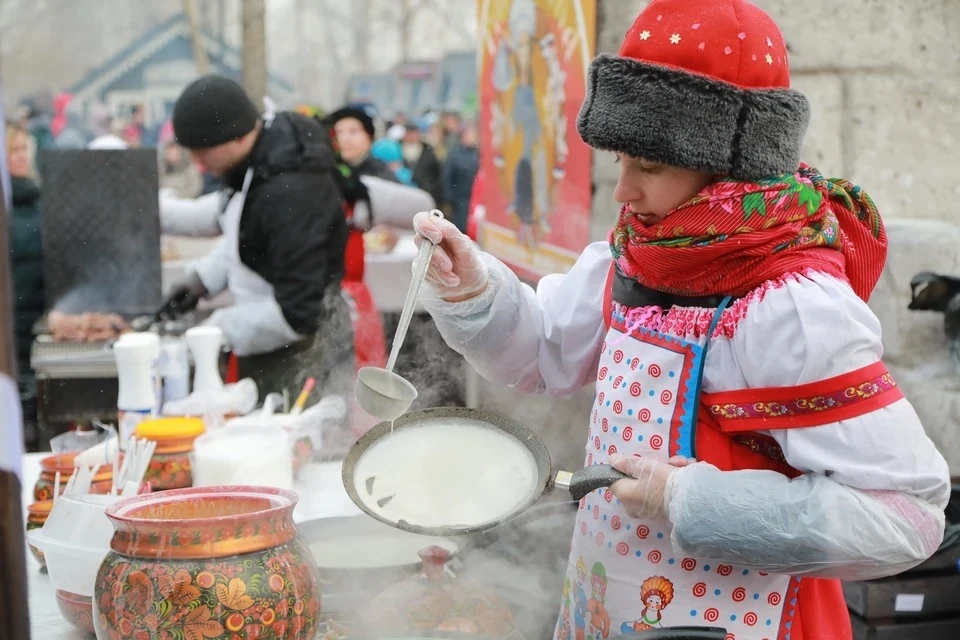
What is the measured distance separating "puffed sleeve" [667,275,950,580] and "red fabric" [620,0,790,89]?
31 centimetres

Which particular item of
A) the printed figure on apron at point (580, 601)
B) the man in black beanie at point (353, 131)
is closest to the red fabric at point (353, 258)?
the man in black beanie at point (353, 131)

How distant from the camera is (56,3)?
1342 inches

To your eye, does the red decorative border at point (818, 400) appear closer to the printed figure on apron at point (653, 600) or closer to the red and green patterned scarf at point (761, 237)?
the red and green patterned scarf at point (761, 237)

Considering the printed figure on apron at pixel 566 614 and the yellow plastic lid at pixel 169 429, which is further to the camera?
the yellow plastic lid at pixel 169 429

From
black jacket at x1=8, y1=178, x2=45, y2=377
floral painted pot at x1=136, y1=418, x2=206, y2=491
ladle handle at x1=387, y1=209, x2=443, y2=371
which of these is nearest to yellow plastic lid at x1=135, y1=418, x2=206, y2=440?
floral painted pot at x1=136, y1=418, x2=206, y2=491

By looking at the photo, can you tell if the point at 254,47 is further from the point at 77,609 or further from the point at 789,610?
the point at 789,610

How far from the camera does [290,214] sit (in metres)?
3.61

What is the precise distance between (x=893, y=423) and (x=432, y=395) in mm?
1072

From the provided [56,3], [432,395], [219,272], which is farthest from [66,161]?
[56,3]

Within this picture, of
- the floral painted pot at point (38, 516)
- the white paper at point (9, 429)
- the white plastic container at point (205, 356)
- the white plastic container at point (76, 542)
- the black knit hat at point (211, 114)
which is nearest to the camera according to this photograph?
the white paper at point (9, 429)

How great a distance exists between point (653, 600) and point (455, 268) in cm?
63

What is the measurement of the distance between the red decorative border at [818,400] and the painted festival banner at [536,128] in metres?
1.74

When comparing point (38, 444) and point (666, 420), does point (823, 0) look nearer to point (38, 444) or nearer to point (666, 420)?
point (666, 420)

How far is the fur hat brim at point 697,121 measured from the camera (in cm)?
135
